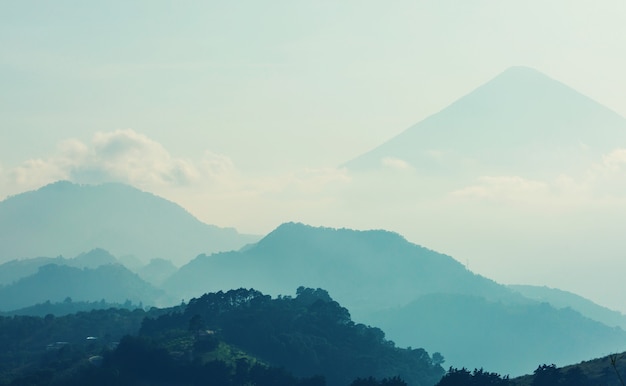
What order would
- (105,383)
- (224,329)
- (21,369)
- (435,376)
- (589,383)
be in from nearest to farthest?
(589,383), (105,383), (21,369), (224,329), (435,376)

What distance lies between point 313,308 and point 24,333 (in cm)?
6469

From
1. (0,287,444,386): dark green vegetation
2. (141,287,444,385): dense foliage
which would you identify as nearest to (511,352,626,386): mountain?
(0,287,444,386): dark green vegetation

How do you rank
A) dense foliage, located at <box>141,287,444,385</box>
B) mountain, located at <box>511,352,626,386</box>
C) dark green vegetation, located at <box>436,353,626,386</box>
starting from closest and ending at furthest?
1. mountain, located at <box>511,352,626,386</box>
2. dark green vegetation, located at <box>436,353,626,386</box>
3. dense foliage, located at <box>141,287,444,385</box>

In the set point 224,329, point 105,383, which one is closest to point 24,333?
point 224,329

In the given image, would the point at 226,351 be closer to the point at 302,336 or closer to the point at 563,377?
the point at 302,336

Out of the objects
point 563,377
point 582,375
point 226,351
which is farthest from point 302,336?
point 582,375

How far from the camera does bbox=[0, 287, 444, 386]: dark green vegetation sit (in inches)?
5531

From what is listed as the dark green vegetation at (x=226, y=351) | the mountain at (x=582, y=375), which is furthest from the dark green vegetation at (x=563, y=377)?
the dark green vegetation at (x=226, y=351)

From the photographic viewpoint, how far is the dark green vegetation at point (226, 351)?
140 m

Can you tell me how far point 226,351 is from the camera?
152 metres

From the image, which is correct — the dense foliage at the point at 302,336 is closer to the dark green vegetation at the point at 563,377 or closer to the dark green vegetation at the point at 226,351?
the dark green vegetation at the point at 226,351

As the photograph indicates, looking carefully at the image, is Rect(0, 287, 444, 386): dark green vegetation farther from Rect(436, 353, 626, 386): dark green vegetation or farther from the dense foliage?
Rect(436, 353, 626, 386): dark green vegetation

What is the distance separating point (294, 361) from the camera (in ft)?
540

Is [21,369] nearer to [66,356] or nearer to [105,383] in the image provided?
A: [66,356]
